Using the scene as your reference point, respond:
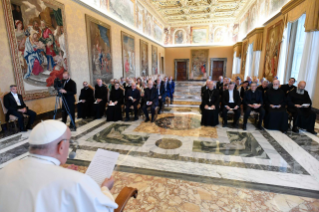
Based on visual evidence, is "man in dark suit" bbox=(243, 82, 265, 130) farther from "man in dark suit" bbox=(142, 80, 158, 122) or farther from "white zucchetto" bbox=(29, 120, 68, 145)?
"white zucchetto" bbox=(29, 120, 68, 145)

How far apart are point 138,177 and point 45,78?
517 centimetres

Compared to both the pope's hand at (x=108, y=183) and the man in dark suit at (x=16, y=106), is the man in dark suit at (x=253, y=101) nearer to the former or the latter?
the pope's hand at (x=108, y=183)

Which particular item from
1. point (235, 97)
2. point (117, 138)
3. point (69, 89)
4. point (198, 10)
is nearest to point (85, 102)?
point (69, 89)

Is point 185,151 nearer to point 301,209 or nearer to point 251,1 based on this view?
point 301,209

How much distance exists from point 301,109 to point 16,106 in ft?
27.1

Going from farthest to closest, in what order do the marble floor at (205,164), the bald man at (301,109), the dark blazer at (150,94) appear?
1. the dark blazer at (150,94)
2. the bald man at (301,109)
3. the marble floor at (205,164)

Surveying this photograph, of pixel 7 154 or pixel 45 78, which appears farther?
pixel 45 78

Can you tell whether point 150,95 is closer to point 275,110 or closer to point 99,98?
point 99,98

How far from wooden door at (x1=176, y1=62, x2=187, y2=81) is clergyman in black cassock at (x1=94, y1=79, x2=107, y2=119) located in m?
18.1

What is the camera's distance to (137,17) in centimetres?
1332

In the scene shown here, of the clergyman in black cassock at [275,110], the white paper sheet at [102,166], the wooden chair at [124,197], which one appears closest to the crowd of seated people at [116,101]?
the clergyman in black cassock at [275,110]

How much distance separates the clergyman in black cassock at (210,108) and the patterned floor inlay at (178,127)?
11.3 inches

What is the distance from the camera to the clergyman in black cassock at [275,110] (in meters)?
5.04

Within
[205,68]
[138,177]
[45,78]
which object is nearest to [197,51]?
[205,68]
